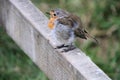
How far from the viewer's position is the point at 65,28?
2.89 m

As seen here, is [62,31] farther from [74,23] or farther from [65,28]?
[74,23]

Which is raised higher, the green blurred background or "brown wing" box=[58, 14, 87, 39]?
"brown wing" box=[58, 14, 87, 39]

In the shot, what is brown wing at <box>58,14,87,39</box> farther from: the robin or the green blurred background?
the green blurred background

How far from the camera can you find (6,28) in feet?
11.0

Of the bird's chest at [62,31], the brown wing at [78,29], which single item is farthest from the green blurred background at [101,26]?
the bird's chest at [62,31]

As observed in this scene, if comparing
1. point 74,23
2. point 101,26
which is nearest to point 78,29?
point 74,23

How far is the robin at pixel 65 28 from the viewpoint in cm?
288

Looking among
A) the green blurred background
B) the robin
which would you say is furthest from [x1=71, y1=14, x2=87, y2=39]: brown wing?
the green blurred background

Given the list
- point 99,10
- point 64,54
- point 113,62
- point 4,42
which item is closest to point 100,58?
point 113,62

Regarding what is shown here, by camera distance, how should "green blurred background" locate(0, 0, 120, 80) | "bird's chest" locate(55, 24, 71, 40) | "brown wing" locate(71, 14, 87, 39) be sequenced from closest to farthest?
1. "bird's chest" locate(55, 24, 71, 40)
2. "brown wing" locate(71, 14, 87, 39)
3. "green blurred background" locate(0, 0, 120, 80)

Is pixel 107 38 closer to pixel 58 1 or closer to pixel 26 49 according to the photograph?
pixel 58 1

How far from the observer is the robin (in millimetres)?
2875

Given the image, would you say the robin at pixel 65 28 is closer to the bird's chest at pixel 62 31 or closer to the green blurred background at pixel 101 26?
the bird's chest at pixel 62 31

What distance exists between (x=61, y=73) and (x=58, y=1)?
2.79 metres
